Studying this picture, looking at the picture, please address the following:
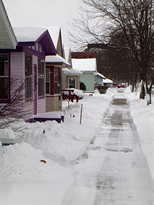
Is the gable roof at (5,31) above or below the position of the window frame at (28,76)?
above

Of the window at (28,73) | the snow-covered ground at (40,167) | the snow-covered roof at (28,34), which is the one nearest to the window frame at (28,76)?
the window at (28,73)

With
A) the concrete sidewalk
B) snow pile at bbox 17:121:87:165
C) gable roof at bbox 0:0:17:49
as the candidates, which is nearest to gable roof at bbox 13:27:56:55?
gable roof at bbox 0:0:17:49

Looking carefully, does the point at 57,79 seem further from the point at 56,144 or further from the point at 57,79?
the point at 56,144

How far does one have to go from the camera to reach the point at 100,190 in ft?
19.5

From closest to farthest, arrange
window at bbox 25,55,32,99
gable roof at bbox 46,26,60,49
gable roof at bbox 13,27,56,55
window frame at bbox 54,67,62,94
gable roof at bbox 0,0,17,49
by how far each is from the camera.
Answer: gable roof at bbox 0,0,17,49 → gable roof at bbox 13,27,56,55 → window at bbox 25,55,32,99 → window frame at bbox 54,67,62,94 → gable roof at bbox 46,26,60,49

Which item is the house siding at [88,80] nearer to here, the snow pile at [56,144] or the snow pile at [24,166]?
the snow pile at [56,144]

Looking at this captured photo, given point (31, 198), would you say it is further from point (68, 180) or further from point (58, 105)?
point (58, 105)

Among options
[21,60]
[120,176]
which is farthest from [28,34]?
[120,176]

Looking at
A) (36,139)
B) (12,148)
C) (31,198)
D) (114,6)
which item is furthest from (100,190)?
(114,6)

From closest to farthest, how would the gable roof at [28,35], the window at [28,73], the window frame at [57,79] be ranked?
the gable roof at [28,35]
the window at [28,73]
the window frame at [57,79]

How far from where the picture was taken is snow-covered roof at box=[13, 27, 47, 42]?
436 inches

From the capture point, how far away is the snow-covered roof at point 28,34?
11.1 m

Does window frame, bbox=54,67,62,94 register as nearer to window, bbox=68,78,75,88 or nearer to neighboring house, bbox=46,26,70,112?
neighboring house, bbox=46,26,70,112

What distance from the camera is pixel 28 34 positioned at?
37.6ft
